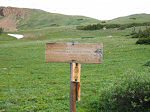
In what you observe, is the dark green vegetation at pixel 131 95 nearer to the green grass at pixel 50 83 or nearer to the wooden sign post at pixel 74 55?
the green grass at pixel 50 83

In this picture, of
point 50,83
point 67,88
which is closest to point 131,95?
point 67,88

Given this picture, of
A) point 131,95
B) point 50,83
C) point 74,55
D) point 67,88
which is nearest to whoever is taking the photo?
point 74,55

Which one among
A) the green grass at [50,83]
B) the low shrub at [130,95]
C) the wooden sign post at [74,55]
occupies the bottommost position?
the green grass at [50,83]

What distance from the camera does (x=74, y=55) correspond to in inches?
440

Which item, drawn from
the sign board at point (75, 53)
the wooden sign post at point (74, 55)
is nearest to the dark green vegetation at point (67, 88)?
the wooden sign post at point (74, 55)

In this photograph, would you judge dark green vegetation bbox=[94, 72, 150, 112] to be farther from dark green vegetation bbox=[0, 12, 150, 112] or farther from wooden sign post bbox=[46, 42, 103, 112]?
wooden sign post bbox=[46, 42, 103, 112]

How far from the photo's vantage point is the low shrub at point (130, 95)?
39.8 feet

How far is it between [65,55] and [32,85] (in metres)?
8.58

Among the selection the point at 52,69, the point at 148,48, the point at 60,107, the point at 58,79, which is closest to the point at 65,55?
the point at 60,107

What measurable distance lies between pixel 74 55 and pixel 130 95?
2.26 metres

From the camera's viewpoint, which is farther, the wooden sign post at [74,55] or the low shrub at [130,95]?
the low shrub at [130,95]

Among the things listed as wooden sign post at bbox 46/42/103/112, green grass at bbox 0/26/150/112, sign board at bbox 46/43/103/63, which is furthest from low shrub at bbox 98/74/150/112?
sign board at bbox 46/43/103/63

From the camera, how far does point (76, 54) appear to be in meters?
11.2

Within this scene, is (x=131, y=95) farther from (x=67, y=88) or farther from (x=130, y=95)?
(x=67, y=88)
